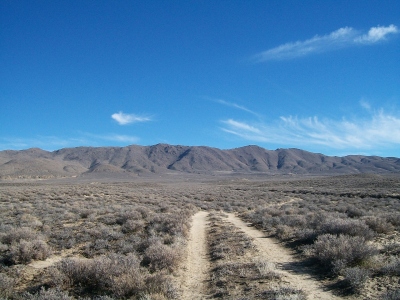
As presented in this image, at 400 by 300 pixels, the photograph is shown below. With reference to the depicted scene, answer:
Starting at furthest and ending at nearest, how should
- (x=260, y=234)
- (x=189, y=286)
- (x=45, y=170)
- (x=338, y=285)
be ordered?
(x=45, y=170) → (x=260, y=234) → (x=189, y=286) → (x=338, y=285)

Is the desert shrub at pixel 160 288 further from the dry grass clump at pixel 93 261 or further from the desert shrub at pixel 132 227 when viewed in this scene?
the desert shrub at pixel 132 227

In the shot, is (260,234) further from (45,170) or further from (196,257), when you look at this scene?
(45,170)

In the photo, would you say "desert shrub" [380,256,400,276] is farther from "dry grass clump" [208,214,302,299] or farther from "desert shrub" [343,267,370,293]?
"dry grass clump" [208,214,302,299]

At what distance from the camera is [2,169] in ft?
416

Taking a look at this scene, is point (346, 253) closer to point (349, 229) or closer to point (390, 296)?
point (390, 296)

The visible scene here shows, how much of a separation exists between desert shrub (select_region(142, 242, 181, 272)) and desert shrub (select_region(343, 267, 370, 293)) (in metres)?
4.85

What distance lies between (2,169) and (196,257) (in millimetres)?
151747

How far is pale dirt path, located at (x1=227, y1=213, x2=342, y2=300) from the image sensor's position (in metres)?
6.27

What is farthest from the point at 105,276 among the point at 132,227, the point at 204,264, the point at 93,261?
the point at 132,227

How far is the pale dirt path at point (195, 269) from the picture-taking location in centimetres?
676

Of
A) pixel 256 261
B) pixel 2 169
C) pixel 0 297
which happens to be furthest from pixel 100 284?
pixel 2 169

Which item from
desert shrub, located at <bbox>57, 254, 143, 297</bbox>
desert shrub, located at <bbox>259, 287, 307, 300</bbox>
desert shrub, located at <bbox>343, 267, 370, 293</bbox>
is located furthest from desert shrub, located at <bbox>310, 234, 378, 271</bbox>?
desert shrub, located at <bbox>57, 254, 143, 297</bbox>

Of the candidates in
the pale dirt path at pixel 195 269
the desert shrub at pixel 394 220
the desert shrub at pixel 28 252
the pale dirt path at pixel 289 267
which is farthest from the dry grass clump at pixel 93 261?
the desert shrub at pixel 394 220

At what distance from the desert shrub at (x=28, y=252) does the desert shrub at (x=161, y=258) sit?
367 cm
